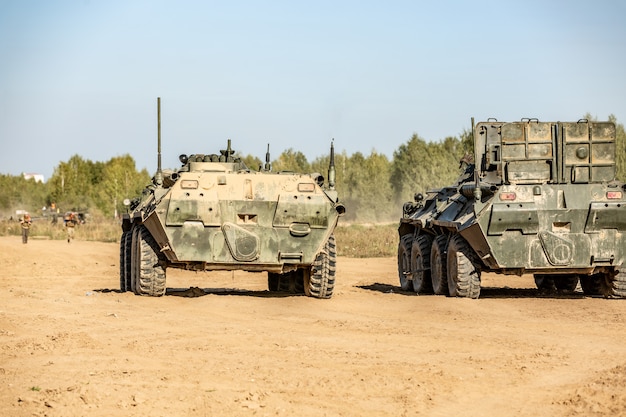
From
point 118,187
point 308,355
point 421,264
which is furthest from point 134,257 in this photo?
point 118,187

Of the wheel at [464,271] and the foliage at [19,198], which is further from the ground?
the foliage at [19,198]

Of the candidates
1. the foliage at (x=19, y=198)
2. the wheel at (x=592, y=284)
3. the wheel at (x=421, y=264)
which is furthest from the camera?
the foliage at (x=19, y=198)

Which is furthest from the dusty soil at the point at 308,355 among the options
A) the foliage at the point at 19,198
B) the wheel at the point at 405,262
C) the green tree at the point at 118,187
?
the foliage at the point at 19,198

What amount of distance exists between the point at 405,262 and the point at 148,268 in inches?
226

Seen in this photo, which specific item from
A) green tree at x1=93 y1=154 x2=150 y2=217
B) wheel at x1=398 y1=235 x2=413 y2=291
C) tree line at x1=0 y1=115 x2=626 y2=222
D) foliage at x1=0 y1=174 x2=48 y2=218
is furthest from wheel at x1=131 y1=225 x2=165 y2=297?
foliage at x1=0 y1=174 x2=48 y2=218

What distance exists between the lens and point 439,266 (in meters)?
19.6

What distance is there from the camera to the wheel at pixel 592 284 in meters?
19.3

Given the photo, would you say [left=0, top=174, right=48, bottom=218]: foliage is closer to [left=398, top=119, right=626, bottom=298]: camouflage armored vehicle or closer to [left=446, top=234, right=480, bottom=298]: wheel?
[left=398, top=119, right=626, bottom=298]: camouflage armored vehicle

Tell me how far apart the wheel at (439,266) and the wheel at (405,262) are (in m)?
1.48

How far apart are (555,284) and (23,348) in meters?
12.5

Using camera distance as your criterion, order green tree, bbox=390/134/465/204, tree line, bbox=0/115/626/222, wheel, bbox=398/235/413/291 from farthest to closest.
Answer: tree line, bbox=0/115/626/222, green tree, bbox=390/134/465/204, wheel, bbox=398/235/413/291

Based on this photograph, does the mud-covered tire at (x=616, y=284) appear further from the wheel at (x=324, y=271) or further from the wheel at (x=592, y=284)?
the wheel at (x=324, y=271)

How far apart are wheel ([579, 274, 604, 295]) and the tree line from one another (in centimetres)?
4686

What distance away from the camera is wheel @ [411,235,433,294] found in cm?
2069
